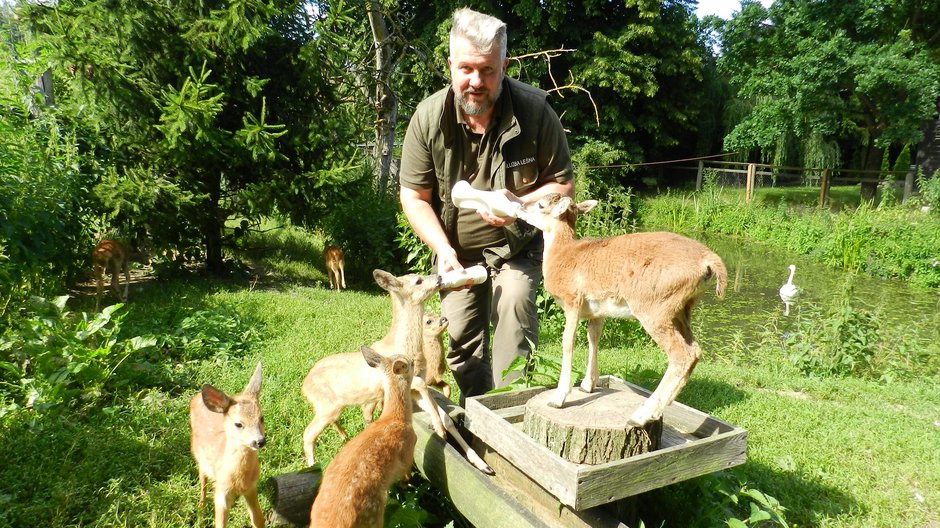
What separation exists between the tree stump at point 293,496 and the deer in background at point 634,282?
4.85 feet

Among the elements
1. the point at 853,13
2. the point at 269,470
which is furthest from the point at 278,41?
the point at 853,13

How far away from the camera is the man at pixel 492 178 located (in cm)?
394

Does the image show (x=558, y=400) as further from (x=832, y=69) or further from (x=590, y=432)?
(x=832, y=69)

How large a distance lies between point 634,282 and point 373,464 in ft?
4.97

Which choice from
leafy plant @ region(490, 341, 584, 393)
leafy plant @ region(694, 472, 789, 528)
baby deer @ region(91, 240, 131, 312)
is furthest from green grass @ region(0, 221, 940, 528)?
leafy plant @ region(490, 341, 584, 393)

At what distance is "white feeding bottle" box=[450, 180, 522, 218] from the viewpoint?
3117 millimetres

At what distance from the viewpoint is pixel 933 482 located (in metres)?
4.39

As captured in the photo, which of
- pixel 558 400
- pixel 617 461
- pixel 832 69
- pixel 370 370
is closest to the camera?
pixel 617 461

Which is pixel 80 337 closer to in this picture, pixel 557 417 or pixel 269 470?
pixel 269 470

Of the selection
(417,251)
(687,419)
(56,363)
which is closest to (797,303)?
(417,251)

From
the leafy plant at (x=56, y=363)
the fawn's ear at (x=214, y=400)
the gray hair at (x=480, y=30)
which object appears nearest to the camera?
the fawn's ear at (x=214, y=400)

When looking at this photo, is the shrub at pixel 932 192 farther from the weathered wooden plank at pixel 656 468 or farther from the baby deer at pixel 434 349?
the weathered wooden plank at pixel 656 468

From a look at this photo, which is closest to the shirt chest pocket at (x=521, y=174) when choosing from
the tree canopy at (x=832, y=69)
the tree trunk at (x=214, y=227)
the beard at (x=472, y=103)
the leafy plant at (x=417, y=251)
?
the beard at (x=472, y=103)

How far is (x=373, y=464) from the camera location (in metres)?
2.94
